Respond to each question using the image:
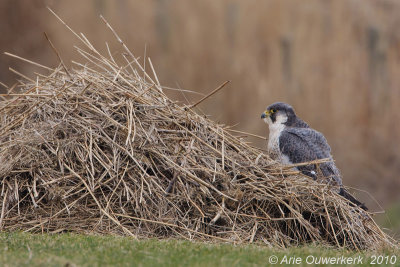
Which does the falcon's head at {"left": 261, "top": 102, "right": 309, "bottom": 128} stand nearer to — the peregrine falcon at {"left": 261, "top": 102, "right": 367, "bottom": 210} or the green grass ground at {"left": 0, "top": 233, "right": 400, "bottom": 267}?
the peregrine falcon at {"left": 261, "top": 102, "right": 367, "bottom": 210}

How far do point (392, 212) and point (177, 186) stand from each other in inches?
361

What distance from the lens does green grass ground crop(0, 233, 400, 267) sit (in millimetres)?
5117

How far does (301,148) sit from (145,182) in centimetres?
228

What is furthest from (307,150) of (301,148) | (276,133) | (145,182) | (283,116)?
(145,182)

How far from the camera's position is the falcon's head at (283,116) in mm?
9180

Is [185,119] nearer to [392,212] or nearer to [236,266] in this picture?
[236,266]

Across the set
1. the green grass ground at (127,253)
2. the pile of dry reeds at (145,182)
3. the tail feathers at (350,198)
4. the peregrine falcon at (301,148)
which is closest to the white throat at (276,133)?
the peregrine falcon at (301,148)

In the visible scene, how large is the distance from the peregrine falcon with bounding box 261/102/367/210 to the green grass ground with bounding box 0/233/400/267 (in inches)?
80.6

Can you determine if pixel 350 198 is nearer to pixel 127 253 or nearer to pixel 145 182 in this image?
pixel 145 182

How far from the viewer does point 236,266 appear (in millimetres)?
5105

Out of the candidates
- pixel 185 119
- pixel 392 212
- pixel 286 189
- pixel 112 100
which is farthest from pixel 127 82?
pixel 392 212

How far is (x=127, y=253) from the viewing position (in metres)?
5.44

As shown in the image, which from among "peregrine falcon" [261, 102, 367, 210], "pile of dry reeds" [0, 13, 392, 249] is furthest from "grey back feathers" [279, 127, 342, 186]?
"pile of dry reeds" [0, 13, 392, 249]

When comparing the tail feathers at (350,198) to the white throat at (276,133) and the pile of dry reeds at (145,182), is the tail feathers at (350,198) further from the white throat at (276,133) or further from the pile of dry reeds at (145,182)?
the white throat at (276,133)
